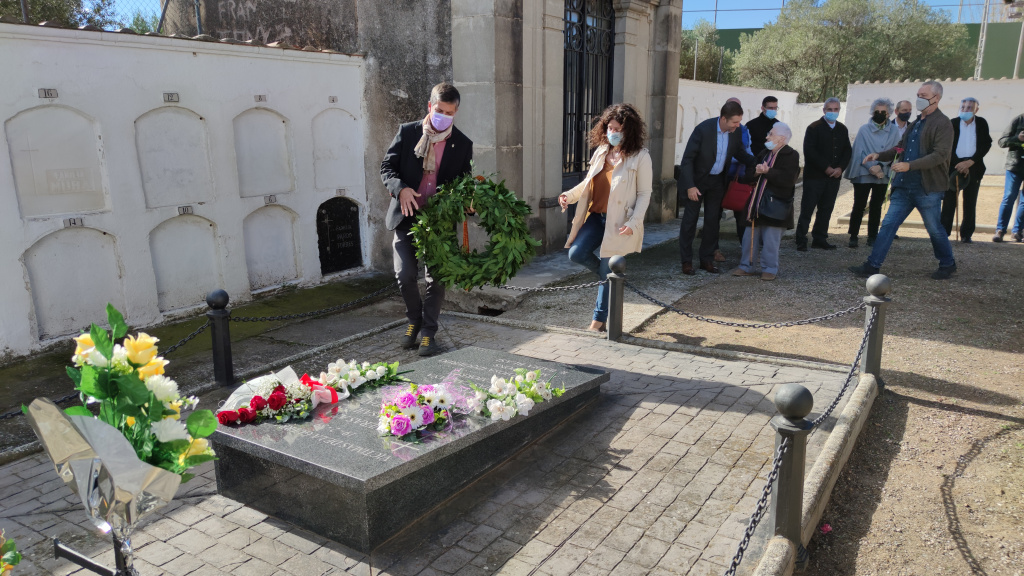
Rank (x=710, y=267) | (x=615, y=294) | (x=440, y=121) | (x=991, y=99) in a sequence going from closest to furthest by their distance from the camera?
(x=440, y=121)
(x=615, y=294)
(x=710, y=267)
(x=991, y=99)

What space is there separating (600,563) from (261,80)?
22.5ft

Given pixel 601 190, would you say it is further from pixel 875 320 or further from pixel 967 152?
pixel 967 152

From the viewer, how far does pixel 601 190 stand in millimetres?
6461

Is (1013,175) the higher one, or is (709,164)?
(709,164)

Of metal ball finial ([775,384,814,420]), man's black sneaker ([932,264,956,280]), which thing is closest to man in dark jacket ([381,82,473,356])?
metal ball finial ([775,384,814,420])

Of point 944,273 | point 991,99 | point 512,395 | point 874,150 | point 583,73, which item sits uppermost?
point 583,73

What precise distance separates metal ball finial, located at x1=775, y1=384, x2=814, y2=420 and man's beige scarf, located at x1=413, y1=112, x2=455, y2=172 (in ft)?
12.2

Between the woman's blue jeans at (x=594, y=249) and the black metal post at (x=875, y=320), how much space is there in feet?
7.31

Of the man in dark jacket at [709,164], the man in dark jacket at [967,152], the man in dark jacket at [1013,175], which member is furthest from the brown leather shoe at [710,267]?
the man in dark jacket at [1013,175]

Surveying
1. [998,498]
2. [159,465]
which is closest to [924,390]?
[998,498]

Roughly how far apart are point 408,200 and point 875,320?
3682mm

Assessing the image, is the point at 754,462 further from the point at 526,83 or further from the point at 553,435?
the point at 526,83

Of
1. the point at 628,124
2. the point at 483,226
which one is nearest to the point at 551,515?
the point at 483,226

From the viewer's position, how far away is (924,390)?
17.7ft
